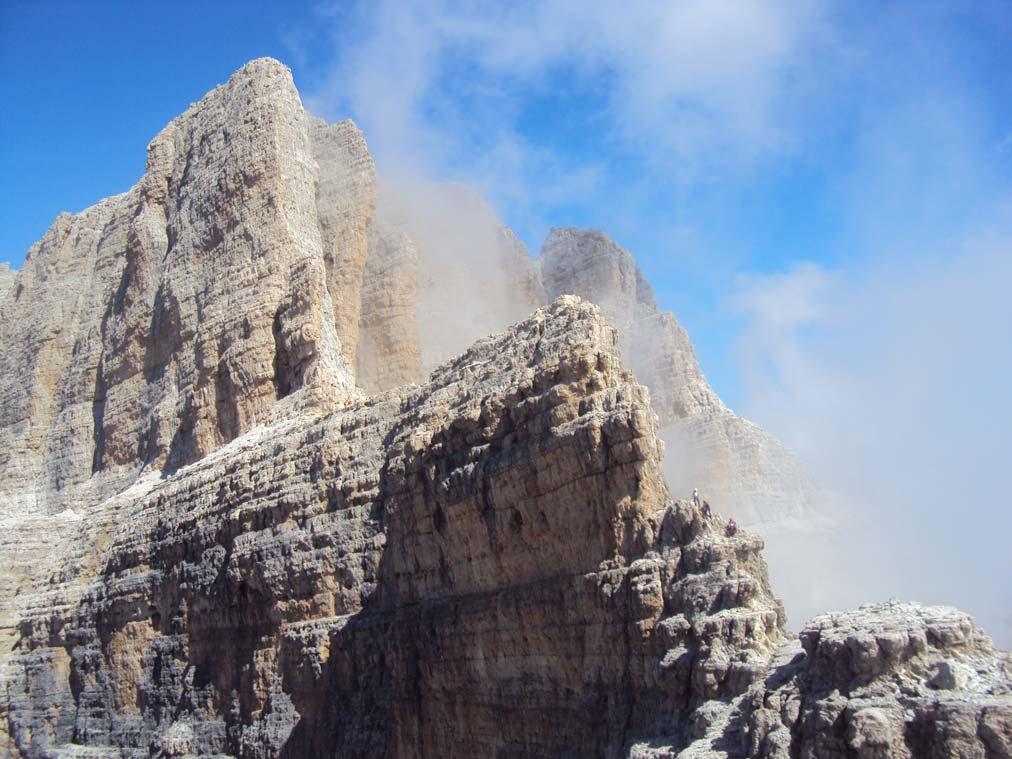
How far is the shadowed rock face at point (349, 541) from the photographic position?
12828mm

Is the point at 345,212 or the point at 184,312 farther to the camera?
the point at 345,212

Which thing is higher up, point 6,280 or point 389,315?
point 6,280

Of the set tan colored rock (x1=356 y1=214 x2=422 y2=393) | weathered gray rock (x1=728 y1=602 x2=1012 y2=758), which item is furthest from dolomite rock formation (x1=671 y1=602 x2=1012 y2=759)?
tan colored rock (x1=356 y1=214 x2=422 y2=393)

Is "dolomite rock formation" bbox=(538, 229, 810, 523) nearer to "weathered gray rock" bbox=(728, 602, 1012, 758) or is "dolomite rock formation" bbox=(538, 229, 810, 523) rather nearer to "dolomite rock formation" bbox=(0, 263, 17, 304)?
"dolomite rock formation" bbox=(0, 263, 17, 304)

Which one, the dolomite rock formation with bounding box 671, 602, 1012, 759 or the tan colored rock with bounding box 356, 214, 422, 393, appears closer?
the dolomite rock formation with bounding box 671, 602, 1012, 759

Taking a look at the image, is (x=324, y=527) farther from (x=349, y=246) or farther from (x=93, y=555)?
(x=349, y=246)

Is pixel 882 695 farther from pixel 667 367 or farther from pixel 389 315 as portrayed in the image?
pixel 667 367

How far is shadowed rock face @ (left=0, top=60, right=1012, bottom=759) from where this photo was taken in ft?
42.1

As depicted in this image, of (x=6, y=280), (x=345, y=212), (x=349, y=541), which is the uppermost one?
(x=6, y=280)

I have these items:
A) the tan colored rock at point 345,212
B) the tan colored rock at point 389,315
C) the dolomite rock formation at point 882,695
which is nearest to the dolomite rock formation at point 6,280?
the tan colored rock at point 345,212

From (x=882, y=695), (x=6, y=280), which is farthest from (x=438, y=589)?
(x=6, y=280)

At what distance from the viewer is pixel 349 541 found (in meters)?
21.1

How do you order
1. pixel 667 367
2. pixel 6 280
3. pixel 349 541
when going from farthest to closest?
pixel 6 280 → pixel 667 367 → pixel 349 541

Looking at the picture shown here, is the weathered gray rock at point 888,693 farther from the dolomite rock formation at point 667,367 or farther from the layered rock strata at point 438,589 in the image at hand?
the dolomite rock formation at point 667,367
